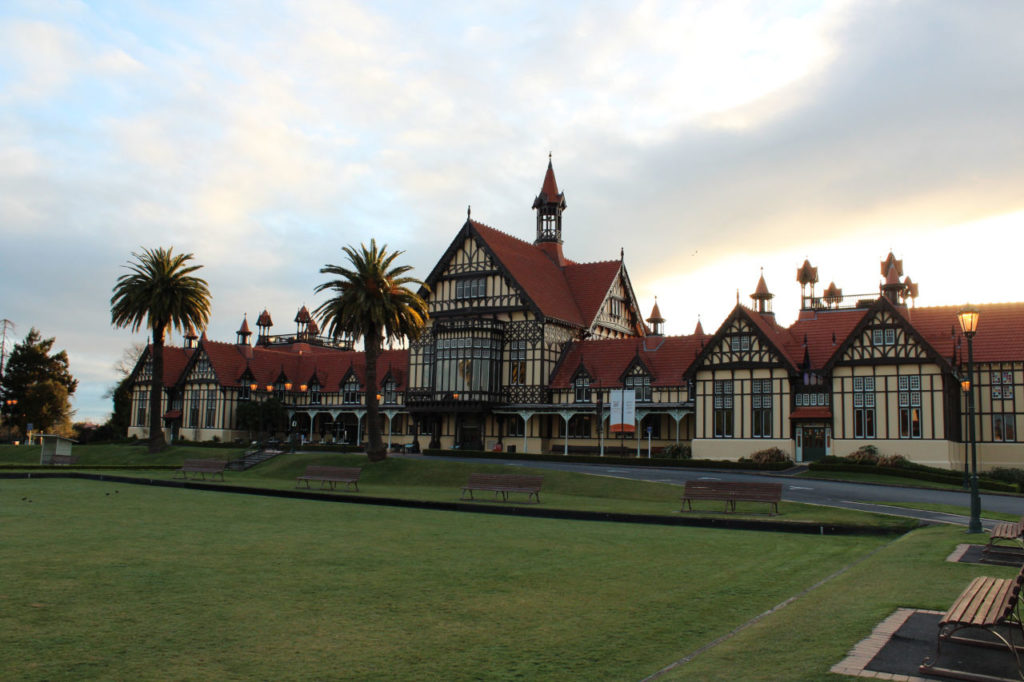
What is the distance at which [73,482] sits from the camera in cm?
3447

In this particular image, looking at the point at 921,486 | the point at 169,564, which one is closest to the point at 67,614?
the point at 169,564

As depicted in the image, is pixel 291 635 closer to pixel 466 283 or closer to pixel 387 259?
pixel 387 259

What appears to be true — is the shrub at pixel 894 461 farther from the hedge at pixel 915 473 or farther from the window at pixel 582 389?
the window at pixel 582 389

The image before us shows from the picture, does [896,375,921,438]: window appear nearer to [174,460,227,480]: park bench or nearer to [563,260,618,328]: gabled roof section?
[563,260,618,328]: gabled roof section

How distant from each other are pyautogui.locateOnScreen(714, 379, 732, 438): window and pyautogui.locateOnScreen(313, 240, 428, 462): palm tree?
19896 mm

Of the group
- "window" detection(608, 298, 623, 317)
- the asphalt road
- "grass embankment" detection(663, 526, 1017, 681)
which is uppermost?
"window" detection(608, 298, 623, 317)

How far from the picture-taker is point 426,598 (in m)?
11.4

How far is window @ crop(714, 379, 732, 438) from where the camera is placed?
5209 centimetres

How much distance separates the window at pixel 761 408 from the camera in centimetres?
5103

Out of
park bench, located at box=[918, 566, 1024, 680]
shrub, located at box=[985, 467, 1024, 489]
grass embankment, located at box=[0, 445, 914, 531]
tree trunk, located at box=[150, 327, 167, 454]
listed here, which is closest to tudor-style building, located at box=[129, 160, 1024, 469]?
shrub, located at box=[985, 467, 1024, 489]

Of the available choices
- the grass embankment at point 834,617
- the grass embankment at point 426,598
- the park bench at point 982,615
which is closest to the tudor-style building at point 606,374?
the grass embankment at point 426,598

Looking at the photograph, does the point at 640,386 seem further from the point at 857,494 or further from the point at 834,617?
the point at 834,617

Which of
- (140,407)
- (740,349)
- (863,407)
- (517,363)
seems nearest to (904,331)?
(863,407)

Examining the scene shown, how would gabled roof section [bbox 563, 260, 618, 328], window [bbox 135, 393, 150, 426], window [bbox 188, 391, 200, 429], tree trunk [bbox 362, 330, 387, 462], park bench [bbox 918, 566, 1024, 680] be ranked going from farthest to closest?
1. window [bbox 135, 393, 150, 426]
2. window [bbox 188, 391, 200, 429]
3. gabled roof section [bbox 563, 260, 618, 328]
4. tree trunk [bbox 362, 330, 387, 462]
5. park bench [bbox 918, 566, 1024, 680]
